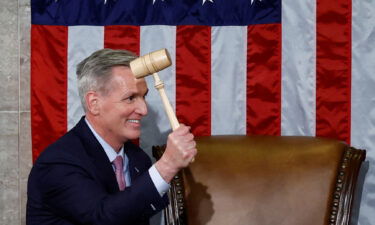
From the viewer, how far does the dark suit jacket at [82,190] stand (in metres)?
1.54

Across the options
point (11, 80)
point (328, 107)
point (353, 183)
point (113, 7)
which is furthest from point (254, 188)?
point (11, 80)

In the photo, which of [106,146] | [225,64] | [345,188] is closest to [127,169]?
[106,146]

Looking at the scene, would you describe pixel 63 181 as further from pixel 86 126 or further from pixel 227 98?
pixel 227 98

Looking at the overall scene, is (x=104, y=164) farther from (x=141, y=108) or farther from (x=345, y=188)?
(x=345, y=188)

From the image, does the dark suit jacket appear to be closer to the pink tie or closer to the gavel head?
the pink tie

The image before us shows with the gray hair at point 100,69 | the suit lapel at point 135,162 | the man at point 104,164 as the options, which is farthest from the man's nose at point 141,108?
the suit lapel at point 135,162

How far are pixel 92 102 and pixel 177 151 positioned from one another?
1.50 feet

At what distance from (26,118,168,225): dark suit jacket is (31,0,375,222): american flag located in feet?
2.07

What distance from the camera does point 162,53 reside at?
162 centimetres

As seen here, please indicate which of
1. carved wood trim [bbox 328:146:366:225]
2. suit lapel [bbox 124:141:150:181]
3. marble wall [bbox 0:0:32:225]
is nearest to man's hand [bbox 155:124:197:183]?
suit lapel [bbox 124:141:150:181]

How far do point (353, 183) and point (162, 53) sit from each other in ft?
2.99

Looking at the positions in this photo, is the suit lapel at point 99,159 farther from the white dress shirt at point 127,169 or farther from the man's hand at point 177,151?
the man's hand at point 177,151

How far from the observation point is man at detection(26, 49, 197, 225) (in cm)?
154

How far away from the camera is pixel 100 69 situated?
1.81 m
